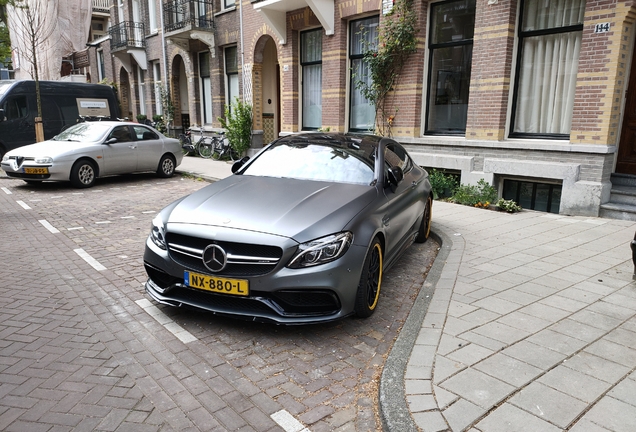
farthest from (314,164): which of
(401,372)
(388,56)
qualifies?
(388,56)

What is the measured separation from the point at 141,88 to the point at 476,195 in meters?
21.7

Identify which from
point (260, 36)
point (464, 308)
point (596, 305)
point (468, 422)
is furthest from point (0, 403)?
point (260, 36)

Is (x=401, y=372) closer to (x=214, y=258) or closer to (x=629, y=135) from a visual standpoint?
(x=214, y=258)

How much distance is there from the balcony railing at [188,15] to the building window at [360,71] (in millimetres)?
7871

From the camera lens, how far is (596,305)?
170 inches

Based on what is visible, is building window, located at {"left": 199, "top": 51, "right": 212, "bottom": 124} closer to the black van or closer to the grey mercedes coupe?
the black van

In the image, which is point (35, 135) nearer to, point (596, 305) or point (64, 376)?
point (64, 376)

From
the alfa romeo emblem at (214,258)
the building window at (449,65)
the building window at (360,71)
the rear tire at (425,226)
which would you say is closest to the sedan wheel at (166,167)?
the building window at (360,71)

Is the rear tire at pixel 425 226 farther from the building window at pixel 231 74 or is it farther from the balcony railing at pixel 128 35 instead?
the balcony railing at pixel 128 35

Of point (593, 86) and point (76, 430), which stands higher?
point (593, 86)

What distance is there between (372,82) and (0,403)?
33.8 ft

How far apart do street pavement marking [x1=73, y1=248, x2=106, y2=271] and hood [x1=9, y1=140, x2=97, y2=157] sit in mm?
5384

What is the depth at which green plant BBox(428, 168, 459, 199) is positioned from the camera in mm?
9758

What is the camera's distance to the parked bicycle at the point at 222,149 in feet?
55.6
